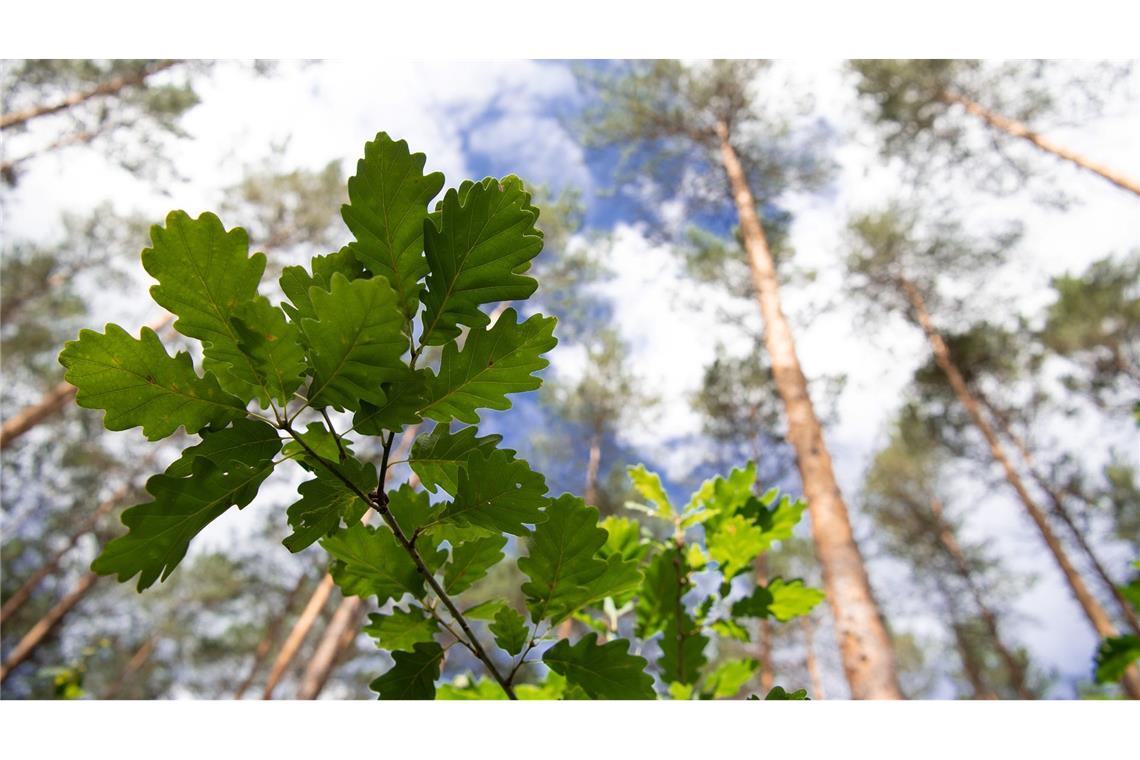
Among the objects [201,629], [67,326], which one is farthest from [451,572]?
[201,629]

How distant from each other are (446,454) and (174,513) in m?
0.24

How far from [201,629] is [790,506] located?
2727 cm

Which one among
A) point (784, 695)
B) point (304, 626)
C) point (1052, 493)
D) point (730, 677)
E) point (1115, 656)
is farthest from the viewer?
point (1052, 493)

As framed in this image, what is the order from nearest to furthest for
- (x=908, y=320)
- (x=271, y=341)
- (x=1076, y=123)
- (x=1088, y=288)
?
(x=271, y=341) → (x=1076, y=123) → (x=1088, y=288) → (x=908, y=320)

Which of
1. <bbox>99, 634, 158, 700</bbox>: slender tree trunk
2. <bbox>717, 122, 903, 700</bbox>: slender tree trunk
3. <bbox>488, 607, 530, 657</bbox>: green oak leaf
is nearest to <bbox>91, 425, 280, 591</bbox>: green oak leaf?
<bbox>488, 607, 530, 657</bbox>: green oak leaf

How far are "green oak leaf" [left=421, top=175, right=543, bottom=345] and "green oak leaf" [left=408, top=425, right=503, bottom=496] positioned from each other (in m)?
0.12

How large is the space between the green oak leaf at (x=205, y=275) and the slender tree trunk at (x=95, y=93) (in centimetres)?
1343

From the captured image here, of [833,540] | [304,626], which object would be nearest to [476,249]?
[833,540]

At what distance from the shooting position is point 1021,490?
41.9 ft

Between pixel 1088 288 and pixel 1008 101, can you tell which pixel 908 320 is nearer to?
pixel 1088 288

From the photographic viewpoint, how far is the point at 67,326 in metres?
17.5

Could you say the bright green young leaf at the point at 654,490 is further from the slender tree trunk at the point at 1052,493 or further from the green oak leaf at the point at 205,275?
the slender tree trunk at the point at 1052,493

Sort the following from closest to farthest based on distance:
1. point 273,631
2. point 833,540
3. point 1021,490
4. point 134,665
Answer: point 833,540 → point 1021,490 → point 273,631 → point 134,665

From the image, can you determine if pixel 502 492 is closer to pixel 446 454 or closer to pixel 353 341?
pixel 446 454
